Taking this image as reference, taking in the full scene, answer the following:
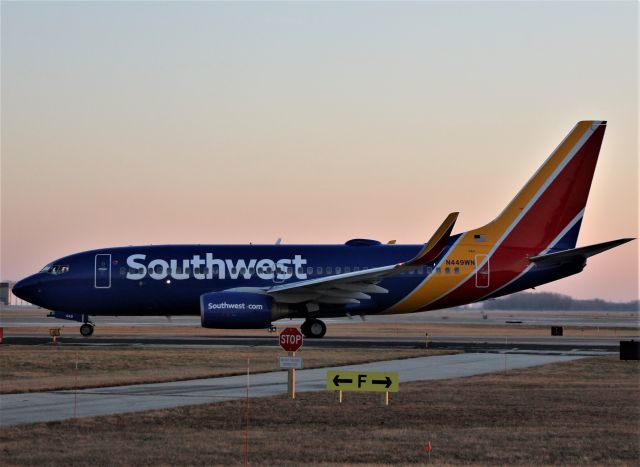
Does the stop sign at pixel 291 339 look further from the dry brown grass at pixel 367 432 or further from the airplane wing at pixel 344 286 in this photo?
the airplane wing at pixel 344 286

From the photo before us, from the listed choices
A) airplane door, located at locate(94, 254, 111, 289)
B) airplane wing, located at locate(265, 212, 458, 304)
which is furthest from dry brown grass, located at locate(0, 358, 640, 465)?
airplane door, located at locate(94, 254, 111, 289)

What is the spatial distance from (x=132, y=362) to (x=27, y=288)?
1727 cm

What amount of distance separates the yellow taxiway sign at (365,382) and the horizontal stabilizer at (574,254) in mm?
23151

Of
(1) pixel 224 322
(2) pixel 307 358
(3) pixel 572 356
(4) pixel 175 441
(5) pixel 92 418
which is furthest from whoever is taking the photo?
(1) pixel 224 322

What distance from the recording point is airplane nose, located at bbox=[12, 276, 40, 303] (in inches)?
1855

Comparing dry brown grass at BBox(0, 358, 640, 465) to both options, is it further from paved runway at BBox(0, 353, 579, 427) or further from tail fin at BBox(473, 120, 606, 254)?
tail fin at BBox(473, 120, 606, 254)

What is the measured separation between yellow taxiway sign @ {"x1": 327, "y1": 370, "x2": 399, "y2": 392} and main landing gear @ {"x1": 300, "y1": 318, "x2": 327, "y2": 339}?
2464 centimetres

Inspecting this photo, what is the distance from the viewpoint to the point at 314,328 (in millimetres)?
46125

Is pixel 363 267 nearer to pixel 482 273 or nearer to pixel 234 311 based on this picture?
pixel 482 273

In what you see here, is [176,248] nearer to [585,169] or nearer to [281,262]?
[281,262]

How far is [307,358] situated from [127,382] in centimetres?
948

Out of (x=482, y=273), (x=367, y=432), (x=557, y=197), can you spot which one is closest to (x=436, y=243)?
(x=482, y=273)

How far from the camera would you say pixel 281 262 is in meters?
45.8

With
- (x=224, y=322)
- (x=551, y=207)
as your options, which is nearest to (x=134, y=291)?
(x=224, y=322)
